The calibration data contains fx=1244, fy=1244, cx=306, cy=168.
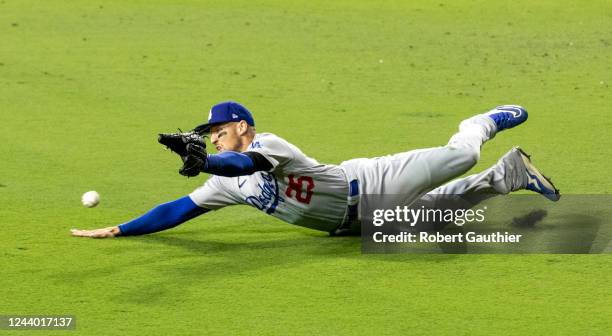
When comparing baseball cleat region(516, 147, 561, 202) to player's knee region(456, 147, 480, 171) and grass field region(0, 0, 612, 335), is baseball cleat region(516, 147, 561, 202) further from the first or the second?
grass field region(0, 0, 612, 335)

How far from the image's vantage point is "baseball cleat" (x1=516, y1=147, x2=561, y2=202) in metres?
7.75

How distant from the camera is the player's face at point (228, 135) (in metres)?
7.27

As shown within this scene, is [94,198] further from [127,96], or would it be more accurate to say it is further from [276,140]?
[127,96]

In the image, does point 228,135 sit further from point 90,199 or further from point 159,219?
point 90,199

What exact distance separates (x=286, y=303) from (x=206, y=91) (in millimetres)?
6385

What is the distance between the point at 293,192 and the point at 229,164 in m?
0.83

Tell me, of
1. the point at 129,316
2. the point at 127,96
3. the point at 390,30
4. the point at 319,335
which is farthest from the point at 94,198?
the point at 390,30

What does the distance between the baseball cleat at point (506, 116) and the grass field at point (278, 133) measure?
2.75 ft

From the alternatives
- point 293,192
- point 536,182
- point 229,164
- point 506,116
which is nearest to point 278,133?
point 506,116

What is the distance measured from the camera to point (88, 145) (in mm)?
10234

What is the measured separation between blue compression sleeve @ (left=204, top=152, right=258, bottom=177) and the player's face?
2.08 ft

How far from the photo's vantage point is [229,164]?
6457 mm

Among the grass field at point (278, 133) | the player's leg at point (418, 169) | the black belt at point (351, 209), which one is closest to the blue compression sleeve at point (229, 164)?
the grass field at point (278, 133)

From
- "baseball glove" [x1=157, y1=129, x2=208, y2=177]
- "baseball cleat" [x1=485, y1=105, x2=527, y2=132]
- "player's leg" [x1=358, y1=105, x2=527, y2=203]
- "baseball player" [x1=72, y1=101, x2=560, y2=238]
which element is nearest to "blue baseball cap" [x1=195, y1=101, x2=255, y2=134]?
"baseball player" [x1=72, y1=101, x2=560, y2=238]
